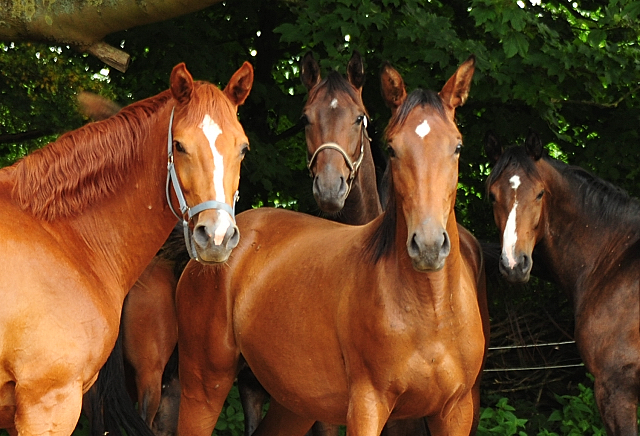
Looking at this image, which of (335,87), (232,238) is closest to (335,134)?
(335,87)

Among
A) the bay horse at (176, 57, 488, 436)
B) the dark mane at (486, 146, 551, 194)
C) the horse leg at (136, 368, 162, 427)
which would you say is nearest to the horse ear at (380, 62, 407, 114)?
the bay horse at (176, 57, 488, 436)

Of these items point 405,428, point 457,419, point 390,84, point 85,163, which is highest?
point 390,84

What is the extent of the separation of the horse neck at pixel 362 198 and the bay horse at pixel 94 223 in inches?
71.2

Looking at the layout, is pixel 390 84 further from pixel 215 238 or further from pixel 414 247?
pixel 215 238

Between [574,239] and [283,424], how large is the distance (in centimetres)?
243

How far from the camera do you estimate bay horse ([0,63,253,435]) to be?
3.81m

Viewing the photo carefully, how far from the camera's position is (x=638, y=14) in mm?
6344

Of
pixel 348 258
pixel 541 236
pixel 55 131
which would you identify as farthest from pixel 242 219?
pixel 55 131

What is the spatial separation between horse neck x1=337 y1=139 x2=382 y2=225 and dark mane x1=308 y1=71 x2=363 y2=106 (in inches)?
13.2

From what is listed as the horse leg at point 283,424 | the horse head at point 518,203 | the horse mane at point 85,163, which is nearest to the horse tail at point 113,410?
the horse leg at point 283,424

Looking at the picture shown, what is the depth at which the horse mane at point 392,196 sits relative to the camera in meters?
4.45

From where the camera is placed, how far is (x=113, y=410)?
5.52 meters

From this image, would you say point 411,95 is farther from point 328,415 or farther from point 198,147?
point 328,415

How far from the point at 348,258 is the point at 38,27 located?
2.48 metres
